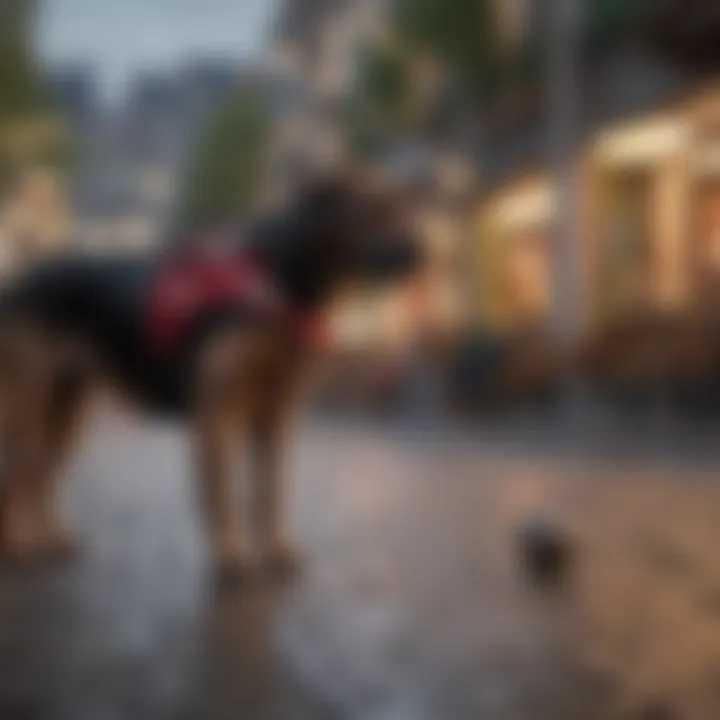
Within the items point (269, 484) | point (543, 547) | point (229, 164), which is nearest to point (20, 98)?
point (229, 164)

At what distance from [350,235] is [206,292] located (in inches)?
2.5

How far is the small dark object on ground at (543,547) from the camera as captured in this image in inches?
24.1

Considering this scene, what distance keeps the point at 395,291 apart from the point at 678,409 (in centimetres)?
13

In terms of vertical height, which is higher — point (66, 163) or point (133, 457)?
point (66, 163)

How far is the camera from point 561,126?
1.94 feet

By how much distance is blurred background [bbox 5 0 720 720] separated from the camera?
580mm

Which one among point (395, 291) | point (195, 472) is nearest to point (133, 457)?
point (195, 472)

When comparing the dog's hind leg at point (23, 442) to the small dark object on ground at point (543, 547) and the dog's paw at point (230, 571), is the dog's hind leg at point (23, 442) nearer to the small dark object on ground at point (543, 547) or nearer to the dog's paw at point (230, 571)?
the dog's paw at point (230, 571)

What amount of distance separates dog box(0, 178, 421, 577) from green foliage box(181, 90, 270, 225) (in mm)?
13

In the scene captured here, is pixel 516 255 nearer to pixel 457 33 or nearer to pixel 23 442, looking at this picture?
pixel 457 33

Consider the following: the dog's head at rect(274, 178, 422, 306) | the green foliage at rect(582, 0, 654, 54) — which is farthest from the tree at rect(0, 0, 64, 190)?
the green foliage at rect(582, 0, 654, 54)

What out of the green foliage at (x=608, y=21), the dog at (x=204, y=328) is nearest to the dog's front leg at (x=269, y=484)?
the dog at (x=204, y=328)

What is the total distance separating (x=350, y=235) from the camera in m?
0.58

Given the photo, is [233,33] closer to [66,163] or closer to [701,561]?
[66,163]
